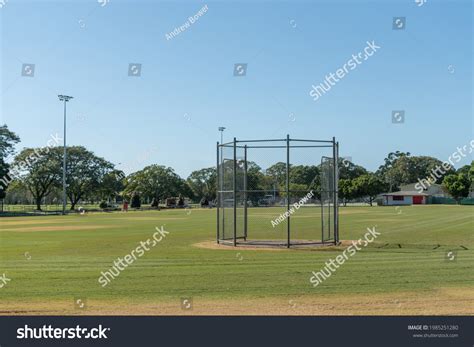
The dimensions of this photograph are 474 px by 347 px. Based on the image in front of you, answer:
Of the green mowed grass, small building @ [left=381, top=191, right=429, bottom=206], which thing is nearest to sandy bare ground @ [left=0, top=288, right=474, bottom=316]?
the green mowed grass

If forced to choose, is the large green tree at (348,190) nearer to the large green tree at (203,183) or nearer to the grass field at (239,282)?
the large green tree at (203,183)

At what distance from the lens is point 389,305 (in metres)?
10.0

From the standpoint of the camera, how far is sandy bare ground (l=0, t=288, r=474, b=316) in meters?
9.55

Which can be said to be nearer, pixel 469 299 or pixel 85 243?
pixel 469 299

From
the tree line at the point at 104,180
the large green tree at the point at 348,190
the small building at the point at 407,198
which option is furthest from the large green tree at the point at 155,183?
the small building at the point at 407,198

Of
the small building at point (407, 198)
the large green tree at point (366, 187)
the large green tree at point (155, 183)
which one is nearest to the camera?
the large green tree at point (366, 187)

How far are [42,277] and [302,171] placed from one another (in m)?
28.6

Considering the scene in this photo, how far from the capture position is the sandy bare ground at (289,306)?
955 centimetres

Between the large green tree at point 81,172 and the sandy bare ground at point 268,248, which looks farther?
the large green tree at point 81,172

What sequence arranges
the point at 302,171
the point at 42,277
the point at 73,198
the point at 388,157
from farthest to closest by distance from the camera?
the point at 388,157 → the point at 73,198 → the point at 302,171 → the point at 42,277

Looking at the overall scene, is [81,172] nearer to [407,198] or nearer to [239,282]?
[407,198]

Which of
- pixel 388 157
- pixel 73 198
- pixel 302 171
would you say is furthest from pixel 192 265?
pixel 388 157
